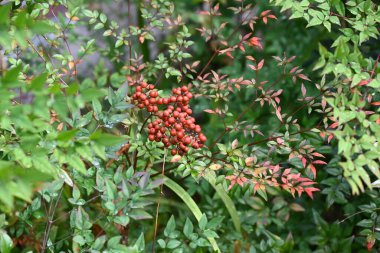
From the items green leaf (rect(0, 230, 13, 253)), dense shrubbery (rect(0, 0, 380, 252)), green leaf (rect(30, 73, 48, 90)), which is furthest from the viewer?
green leaf (rect(0, 230, 13, 253))

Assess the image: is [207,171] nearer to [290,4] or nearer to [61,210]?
[290,4]

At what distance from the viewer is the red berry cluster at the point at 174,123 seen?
4.74ft

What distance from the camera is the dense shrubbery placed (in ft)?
3.52

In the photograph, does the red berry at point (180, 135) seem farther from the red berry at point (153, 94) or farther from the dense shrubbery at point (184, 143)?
the red berry at point (153, 94)

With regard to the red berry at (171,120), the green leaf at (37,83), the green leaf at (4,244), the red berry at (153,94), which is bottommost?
the green leaf at (4,244)

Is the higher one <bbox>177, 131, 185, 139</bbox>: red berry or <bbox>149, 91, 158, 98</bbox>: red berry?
<bbox>149, 91, 158, 98</bbox>: red berry

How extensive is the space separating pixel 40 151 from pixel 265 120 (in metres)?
1.42

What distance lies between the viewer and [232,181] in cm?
142

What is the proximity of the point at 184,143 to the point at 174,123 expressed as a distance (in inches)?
2.3

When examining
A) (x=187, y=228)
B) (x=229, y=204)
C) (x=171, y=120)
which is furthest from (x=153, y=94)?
(x=229, y=204)

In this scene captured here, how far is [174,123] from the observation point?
57.2 inches

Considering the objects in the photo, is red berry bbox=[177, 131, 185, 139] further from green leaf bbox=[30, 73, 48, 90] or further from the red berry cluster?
green leaf bbox=[30, 73, 48, 90]

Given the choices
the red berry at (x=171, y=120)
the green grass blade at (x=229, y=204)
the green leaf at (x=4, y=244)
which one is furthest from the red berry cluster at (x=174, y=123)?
the green leaf at (x=4, y=244)

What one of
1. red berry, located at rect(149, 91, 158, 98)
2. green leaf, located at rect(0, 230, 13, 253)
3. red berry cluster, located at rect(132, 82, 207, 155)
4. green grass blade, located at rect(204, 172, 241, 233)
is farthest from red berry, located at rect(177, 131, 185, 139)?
green leaf, located at rect(0, 230, 13, 253)
